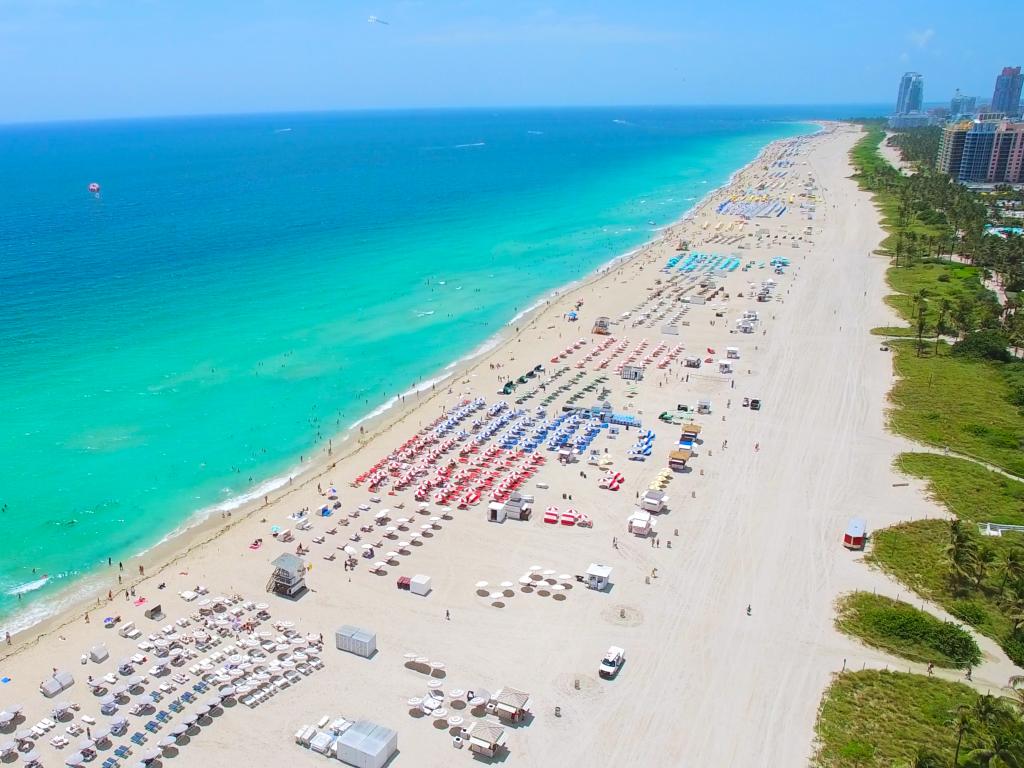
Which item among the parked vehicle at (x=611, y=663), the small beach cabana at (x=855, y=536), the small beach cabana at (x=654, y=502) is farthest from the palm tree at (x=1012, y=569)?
the parked vehicle at (x=611, y=663)

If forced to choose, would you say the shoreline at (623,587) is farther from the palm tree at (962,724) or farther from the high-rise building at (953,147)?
the high-rise building at (953,147)

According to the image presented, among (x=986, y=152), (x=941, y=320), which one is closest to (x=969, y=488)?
(x=941, y=320)

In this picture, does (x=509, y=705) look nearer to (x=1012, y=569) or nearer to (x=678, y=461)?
(x=678, y=461)

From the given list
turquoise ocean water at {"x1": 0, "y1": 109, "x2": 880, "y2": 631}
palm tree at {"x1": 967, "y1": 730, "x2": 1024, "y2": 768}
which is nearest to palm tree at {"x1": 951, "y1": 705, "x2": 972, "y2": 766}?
palm tree at {"x1": 967, "y1": 730, "x2": 1024, "y2": 768}

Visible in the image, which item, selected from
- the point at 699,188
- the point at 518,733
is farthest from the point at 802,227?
the point at 518,733

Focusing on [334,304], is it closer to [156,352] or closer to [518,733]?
[156,352]

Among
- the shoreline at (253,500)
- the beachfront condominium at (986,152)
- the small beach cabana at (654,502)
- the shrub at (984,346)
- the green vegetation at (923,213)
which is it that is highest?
the beachfront condominium at (986,152)

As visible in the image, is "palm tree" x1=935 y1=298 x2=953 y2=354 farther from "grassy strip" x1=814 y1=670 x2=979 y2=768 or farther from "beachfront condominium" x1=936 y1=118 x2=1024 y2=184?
"beachfront condominium" x1=936 y1=118 x2=1024 y2=184
